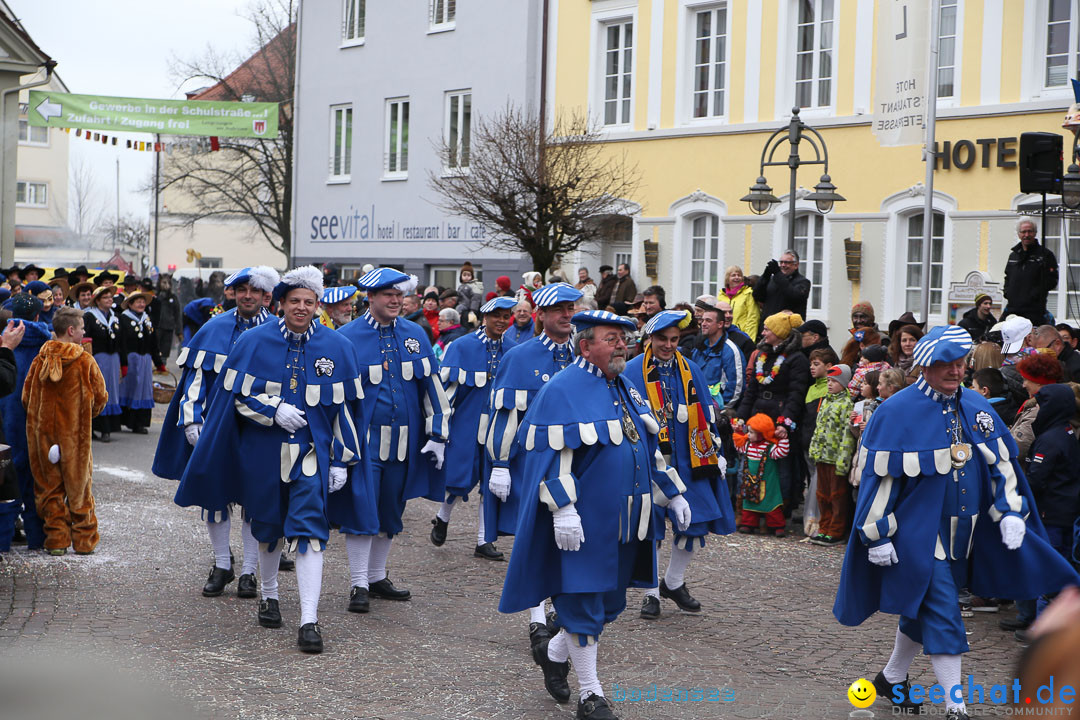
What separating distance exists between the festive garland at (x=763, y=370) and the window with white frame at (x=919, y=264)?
8306mm

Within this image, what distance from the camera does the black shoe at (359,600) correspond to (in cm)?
797

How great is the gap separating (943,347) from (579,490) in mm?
1864

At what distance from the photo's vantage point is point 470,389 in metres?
10.1

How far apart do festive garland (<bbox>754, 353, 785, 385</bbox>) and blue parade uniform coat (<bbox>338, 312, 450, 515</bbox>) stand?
374 centimetres

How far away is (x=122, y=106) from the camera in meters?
27.2

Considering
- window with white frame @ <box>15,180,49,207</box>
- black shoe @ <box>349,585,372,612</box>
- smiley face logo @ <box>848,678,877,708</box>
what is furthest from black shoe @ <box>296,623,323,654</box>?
window with white frame @ <box>15,180,49,207</box>

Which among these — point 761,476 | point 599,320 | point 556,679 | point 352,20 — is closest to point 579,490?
point 599,320

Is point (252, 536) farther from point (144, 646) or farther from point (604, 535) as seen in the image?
point (604, 535)

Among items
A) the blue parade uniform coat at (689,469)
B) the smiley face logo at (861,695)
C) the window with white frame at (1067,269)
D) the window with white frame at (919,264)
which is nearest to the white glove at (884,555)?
the smiley face logo at (861,695)

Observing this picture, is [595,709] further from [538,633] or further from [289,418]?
[289,418]

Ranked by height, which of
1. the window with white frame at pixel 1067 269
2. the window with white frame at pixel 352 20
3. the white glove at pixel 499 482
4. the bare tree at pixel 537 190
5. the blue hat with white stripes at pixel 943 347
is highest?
the window with white frame at pixel 352 20

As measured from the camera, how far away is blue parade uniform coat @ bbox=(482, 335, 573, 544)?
26.9 ft

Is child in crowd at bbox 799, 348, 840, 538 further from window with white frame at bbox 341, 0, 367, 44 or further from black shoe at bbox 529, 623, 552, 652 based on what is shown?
window with white frame at bbox 341, 0, 367, 44

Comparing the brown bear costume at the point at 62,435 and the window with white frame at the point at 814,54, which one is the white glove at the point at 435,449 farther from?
the window with white frame at the point at 814,54
